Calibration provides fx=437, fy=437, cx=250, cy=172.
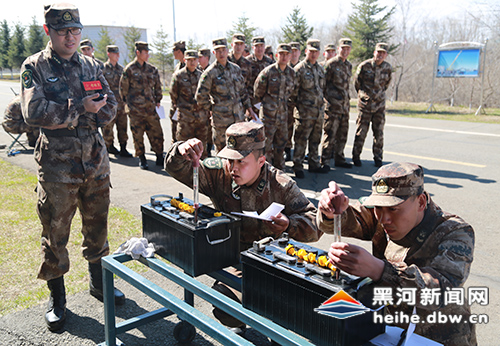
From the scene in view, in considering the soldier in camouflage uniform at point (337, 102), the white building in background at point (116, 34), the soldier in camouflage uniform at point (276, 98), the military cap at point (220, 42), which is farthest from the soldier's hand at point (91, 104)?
the white building in background at point (116, 34)

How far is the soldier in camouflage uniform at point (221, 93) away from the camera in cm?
739

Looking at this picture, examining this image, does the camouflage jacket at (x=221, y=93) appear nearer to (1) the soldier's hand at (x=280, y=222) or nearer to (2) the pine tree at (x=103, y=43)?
(1) the soldier's hand at (x=280, y=222)

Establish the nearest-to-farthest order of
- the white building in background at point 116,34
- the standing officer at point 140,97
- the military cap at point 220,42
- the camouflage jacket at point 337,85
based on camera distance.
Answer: the military cap at point 220,42 → the camouflage jacket at point 337,85 → the standing officer at point 140,97 → the white building in background at point 116,34

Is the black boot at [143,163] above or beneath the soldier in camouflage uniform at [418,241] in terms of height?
beneath

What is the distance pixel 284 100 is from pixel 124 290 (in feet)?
15.9

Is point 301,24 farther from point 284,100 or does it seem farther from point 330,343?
point 330,343

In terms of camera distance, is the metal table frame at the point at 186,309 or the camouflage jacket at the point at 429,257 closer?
the camouflage jacket at the point at 429,257

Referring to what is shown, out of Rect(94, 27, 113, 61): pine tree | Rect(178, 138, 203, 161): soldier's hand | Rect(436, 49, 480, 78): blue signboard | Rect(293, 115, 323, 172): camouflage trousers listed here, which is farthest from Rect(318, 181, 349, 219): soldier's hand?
Rect(94, 27, 113, 61): pine tree

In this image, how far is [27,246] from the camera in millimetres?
4902

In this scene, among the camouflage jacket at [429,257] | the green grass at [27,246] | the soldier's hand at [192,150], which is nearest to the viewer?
the camouflage jacket at [429,257]

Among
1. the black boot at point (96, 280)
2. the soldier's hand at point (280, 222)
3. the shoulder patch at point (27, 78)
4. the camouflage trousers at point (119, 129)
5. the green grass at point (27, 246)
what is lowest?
the green grass at point (27, 246)

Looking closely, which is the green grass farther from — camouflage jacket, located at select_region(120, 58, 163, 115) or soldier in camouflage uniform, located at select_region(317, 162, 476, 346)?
soldier in camouflage uniform, located at select_region(317, 162, 476, 346)

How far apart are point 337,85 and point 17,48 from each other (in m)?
55.0

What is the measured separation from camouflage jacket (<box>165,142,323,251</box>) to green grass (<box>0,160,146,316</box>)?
5.51 ft
